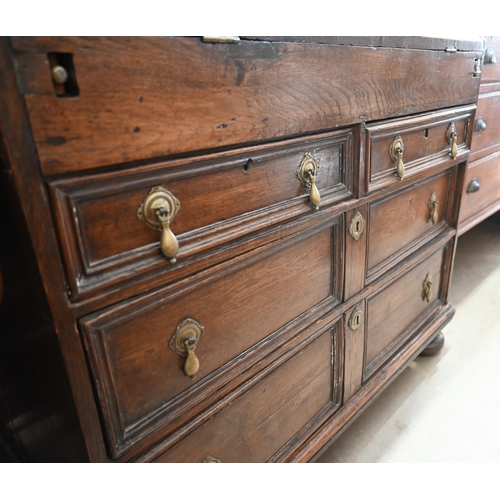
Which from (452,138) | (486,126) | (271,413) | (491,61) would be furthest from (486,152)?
(271,413)

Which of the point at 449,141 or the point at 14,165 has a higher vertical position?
the point at 14,165

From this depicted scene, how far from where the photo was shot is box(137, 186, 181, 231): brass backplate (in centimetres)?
43

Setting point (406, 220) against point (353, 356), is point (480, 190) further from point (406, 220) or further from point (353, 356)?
point (353, 356)

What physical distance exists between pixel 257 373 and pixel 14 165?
434 mm

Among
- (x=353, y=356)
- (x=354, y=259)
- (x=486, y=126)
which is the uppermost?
(x=486, y=126)

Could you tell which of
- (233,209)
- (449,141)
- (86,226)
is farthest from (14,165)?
(449,141)

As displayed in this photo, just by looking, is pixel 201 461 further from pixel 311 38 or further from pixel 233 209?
pixel 311 38

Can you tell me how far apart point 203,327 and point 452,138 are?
2.46 feet

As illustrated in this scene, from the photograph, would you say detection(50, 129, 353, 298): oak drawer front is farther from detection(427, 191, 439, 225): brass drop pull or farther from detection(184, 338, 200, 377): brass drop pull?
detection(427, 191, 439, 225): brass drop pull

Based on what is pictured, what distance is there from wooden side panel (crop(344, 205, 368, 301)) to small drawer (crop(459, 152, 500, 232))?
2.51 ft

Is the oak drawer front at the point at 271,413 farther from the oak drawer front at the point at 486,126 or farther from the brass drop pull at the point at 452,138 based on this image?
the oak drawer front at the point at 486,126

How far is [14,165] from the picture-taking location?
341mm

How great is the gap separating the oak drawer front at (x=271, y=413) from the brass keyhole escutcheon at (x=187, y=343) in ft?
0.38

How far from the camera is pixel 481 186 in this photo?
1.51 m
